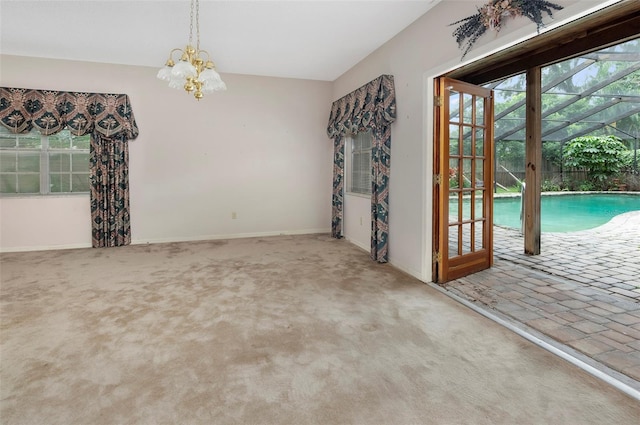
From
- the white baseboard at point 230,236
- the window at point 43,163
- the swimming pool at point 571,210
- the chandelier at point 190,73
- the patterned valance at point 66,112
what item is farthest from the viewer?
the swimming pool at point 571,210

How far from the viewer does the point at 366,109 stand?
445 cm

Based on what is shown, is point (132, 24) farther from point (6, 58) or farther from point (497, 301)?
point (497, 301)

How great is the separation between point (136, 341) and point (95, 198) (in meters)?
3.48

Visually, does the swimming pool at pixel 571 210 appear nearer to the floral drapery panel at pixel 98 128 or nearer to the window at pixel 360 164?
the window at pixel 360 164

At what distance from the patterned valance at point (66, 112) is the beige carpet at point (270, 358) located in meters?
2.17

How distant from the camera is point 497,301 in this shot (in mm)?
2979

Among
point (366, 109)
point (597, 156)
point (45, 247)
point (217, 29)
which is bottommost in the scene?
point (45, 247)

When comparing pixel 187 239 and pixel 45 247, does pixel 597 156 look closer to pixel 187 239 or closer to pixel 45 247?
pixel 187 239

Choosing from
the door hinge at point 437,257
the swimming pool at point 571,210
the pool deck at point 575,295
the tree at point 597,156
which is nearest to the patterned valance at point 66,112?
the door hinge at point 437,257

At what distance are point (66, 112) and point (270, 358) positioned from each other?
467 centimetres

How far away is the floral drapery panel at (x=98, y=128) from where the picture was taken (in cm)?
467

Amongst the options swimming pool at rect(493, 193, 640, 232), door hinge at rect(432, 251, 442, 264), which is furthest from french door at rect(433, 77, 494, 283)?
swimming pool at rect(493, 193, 640, 232)

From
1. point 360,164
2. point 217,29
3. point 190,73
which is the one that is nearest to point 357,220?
point 360,164

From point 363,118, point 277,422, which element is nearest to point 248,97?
point 363,118
